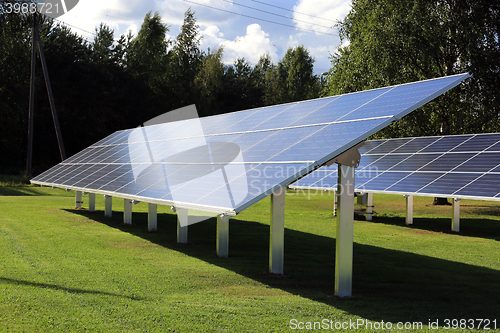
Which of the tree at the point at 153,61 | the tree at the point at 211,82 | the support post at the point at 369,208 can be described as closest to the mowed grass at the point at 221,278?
the support post at the point at 369,208

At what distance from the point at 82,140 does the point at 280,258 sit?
48.2 m

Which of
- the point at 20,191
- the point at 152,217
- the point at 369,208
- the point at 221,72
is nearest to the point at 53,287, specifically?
the point at 152,217

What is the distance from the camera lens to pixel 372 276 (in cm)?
1126

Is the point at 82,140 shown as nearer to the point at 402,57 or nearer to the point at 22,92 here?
the point at 22,92

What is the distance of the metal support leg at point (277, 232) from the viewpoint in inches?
432

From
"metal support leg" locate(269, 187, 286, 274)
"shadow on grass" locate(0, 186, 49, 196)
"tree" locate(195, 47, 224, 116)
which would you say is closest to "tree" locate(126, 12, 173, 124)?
"tree" locate(195, 47, 224, 116)

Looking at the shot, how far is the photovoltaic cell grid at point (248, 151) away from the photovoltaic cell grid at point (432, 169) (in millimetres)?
6796

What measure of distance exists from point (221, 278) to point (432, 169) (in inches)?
506

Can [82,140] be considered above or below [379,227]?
above

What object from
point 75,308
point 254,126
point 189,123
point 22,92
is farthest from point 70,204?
point 22,92

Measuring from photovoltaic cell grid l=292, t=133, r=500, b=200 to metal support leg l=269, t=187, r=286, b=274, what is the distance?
28.5 feet

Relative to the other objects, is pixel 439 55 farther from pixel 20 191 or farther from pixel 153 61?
pixel 153 61

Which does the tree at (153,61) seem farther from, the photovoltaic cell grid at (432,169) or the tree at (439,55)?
the photovoltaic cell grid at (432,169)

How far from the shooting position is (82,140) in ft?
177
